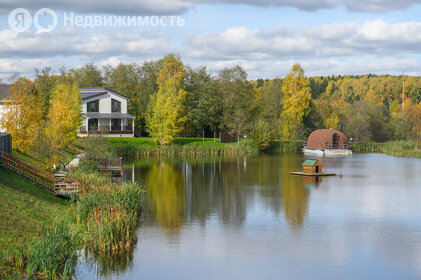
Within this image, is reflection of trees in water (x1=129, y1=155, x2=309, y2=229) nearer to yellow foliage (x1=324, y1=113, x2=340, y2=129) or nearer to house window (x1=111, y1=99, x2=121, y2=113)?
house window (x1=111, y1=99, x2=121, y2=113)

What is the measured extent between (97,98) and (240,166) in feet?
103

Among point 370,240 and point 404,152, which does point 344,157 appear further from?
point 370,240

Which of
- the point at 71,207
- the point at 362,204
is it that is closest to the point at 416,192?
the point at 362,204

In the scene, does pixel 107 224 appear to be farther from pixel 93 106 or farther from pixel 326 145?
pixel 326 145

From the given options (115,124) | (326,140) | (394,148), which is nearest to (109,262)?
(115,124)

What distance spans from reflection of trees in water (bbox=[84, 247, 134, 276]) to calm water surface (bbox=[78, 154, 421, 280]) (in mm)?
38

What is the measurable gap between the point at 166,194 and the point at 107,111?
45200 millimetres

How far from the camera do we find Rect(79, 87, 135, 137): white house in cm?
7694

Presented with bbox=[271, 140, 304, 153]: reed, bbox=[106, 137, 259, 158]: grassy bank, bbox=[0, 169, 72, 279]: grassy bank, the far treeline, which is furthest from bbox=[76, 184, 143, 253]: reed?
bbox=[271, 140, 304, 153]: reed

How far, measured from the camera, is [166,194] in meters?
36.1

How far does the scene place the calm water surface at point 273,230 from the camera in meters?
19.4

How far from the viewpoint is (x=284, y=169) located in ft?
173

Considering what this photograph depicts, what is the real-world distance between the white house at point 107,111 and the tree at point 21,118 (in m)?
32.9

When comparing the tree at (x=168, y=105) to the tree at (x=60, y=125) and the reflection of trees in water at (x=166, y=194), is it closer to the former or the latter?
the tree at (x=60, y=125)
